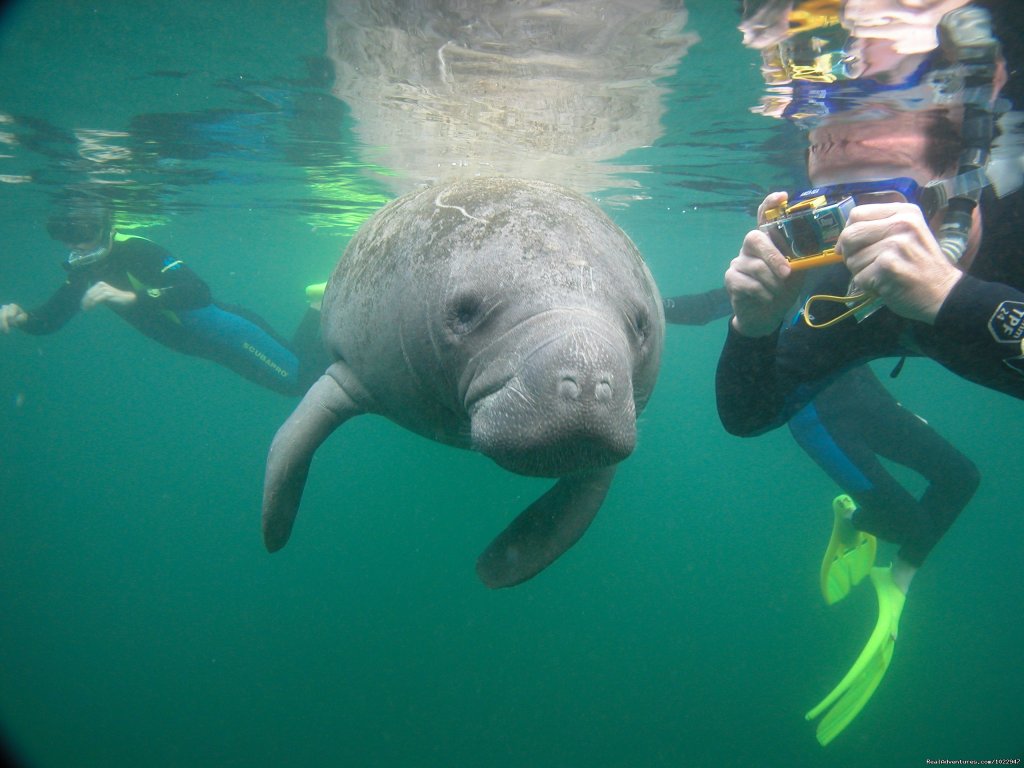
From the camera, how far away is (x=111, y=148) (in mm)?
10445

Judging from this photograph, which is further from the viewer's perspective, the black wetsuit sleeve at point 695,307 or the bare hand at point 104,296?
the bare hand at point 104,296

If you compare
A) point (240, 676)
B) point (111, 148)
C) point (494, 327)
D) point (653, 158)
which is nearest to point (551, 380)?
point (494, 327)

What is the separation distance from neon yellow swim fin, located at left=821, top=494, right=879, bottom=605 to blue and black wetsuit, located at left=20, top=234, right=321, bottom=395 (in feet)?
27.1

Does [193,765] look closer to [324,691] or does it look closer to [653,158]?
[324,691]

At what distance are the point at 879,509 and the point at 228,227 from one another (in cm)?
2253

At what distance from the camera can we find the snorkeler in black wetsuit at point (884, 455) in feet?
20.4

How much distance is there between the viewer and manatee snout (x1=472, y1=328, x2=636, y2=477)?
186cm

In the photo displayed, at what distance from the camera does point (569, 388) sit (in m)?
1.85

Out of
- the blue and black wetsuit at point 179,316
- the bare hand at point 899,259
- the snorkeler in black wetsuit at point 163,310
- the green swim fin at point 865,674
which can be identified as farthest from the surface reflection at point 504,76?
the green swim fin at point 865,674

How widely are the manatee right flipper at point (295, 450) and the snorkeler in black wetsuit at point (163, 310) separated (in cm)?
684

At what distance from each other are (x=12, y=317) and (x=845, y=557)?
44.4 ft

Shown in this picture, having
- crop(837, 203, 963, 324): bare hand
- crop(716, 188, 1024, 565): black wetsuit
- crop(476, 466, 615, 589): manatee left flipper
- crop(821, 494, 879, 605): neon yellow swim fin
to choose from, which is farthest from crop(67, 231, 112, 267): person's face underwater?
crop(821, 494, 879, 605): neon yellow swim fin

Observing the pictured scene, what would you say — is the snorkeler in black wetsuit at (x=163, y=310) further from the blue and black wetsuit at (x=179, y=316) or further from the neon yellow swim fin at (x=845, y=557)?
the neon yellow swim fin at (x=845, y=557)

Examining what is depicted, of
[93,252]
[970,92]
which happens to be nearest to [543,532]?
[970,92]
